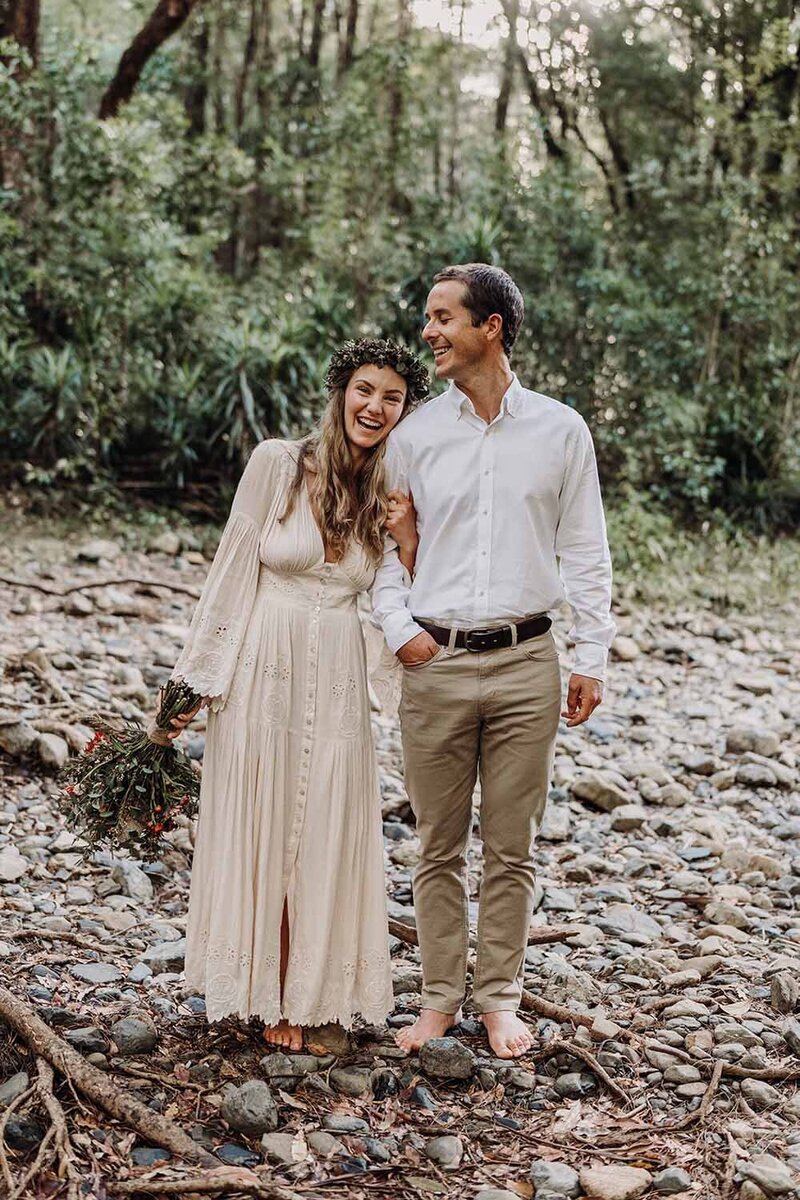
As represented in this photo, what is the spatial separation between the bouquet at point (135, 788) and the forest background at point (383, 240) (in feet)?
21.0

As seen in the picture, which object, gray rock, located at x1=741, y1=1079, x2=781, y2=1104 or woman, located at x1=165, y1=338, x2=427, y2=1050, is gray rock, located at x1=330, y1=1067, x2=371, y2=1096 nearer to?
woman, located at x1=165, y1=338, x2=427, y2=1050

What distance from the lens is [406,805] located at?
17.5 ft

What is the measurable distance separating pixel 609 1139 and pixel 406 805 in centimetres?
247

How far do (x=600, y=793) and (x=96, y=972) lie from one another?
2752 mm

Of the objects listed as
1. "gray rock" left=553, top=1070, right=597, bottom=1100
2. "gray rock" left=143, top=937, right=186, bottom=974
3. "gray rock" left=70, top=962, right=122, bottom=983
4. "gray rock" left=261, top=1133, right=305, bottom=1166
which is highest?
"gray rock" left=261, top=1133, right=305, bottom=1166

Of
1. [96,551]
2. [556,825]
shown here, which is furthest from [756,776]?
[96,551]

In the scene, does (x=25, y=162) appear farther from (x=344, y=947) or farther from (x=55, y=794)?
(x=344, y=947)

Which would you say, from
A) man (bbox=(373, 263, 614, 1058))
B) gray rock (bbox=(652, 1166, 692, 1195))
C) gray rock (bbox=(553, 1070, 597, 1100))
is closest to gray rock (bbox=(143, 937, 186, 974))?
man (bbox=(373, 263, 614, 1058))

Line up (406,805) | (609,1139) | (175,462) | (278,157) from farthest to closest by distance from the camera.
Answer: (278,157)
(175,462)
(406,805)
(609,1139)

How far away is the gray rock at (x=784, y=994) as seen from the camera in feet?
11.8

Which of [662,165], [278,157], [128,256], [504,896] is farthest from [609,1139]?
[662,165]

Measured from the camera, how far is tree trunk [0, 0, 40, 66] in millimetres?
10117

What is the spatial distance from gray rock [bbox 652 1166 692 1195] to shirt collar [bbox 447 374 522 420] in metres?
1.85

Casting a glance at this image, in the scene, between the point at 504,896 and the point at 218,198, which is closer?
the point at 504,896
